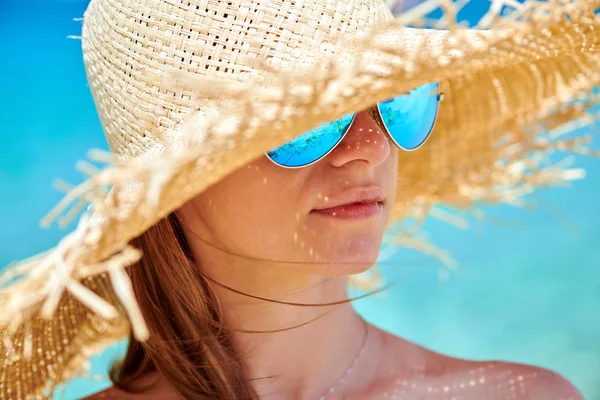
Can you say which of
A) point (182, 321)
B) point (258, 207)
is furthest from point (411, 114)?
point (182, 321)

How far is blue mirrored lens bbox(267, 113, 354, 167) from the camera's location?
3.37 ft

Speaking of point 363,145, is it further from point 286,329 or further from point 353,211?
point 286,329

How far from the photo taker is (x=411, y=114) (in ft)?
3.85

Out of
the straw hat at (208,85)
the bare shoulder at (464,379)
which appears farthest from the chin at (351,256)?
the bare shoulder at (464,379)

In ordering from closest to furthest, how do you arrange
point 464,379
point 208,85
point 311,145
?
point 208,85 < point 311,145 < point 464,379

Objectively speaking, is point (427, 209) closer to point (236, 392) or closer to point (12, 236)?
point (236, 392)

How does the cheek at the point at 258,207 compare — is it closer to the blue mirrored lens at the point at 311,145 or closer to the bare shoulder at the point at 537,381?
the blue mirrored lens at the point at 311,145

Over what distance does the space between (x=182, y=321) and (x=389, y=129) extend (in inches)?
18.9

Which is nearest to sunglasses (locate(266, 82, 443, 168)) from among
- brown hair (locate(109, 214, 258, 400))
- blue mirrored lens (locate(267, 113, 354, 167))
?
blue mirrored lens (locate(267, 113, 354, 167))

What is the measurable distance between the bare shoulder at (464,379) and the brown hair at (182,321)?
0.29 meters

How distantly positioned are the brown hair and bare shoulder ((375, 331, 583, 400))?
0.29 metres

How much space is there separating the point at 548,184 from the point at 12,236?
6.73ft

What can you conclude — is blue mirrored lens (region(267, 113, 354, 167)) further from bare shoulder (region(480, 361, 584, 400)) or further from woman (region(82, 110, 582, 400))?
bare shoulder (region(480, 361, 584, 400))

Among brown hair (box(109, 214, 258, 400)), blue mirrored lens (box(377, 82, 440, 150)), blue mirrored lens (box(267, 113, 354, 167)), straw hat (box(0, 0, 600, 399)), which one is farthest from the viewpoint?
brown hair (box(109, 214, 258, 400))
